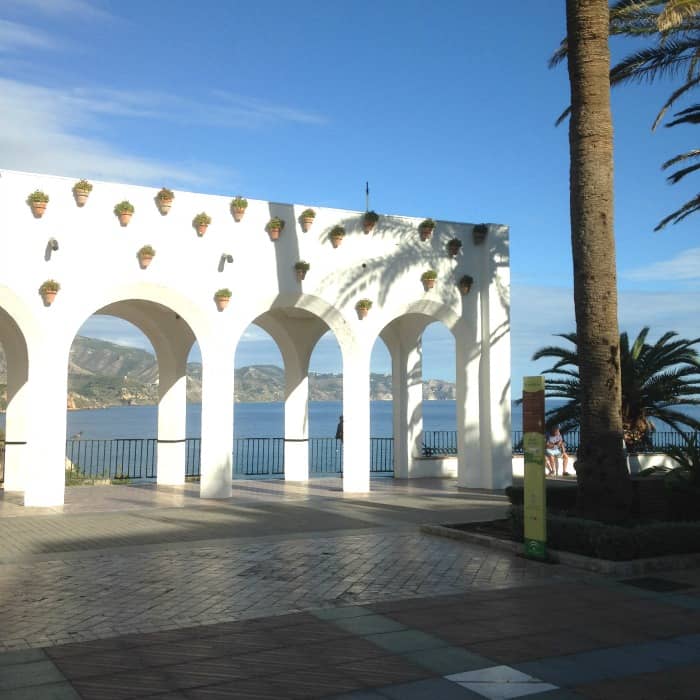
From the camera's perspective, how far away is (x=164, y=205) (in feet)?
48.9

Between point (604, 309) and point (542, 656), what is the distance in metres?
5.69

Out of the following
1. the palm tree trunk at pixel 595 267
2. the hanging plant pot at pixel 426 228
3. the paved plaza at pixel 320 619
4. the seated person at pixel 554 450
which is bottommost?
the paved plaza at pixel 320 619

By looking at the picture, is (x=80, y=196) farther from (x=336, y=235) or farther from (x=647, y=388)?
(x=647, y=388)

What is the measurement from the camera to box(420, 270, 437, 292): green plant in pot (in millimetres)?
17312

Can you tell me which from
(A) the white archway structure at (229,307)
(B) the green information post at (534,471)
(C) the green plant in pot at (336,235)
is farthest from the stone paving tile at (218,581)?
(C) the green plant in pot at (336,235)

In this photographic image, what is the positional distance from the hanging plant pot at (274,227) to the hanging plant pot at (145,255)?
93.2 inches

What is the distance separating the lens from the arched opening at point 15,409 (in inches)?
659

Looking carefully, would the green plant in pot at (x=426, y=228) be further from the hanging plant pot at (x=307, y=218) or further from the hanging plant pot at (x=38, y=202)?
the hanging plant pot at (x=38, y=202)

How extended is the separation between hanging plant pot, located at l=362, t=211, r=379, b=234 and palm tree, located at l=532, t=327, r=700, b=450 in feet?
23.2

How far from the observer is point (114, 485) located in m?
18.4

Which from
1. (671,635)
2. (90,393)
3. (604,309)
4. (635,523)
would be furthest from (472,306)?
(90,393)

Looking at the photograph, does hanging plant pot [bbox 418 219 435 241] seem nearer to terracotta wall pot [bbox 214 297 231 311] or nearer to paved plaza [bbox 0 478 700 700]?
terracotta wall pot [bbox 214 297 231 311]

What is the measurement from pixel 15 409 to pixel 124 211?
5340 millimetres

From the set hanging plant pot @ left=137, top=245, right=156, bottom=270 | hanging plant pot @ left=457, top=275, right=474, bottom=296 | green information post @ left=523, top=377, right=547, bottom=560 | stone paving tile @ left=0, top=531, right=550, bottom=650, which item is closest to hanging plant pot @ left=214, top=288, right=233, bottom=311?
hanging plant pot @ left=137, top=245, right=156, bottom=270
